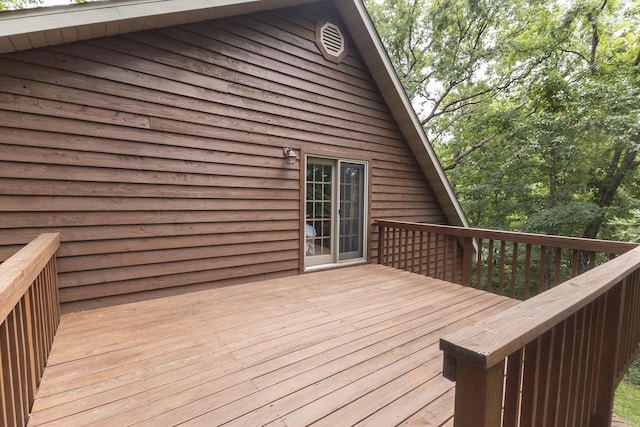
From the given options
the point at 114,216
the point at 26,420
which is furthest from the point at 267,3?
the point at 26,420

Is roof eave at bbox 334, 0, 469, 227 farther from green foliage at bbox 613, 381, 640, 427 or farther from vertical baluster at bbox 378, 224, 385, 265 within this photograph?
green foliage at bbox 613, 381, 640, 427

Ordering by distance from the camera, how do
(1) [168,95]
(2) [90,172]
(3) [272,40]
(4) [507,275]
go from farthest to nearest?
(4) [507,275] → (3) [272,40] → (1) [168,95] → (2) [90,172]

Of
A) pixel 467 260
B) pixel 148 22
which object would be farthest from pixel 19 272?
pixel 467 260

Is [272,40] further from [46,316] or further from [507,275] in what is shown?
[507,275]

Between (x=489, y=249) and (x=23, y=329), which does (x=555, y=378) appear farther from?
(x=23, y=329)

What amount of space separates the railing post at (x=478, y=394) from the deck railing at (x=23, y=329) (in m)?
1.61

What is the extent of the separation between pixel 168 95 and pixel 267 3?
1.77 meters

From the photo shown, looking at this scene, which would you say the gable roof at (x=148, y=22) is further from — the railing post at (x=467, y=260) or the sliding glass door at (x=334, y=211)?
the railing post at (x=467, y=260)

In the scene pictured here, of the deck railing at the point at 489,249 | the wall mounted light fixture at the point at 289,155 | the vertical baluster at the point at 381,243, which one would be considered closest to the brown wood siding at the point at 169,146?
the wall mounted light fixture at the point at 289,155

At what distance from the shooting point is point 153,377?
173 cm

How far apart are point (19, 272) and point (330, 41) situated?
457 cm

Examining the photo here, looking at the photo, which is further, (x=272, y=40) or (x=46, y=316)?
(x=272, y=40)

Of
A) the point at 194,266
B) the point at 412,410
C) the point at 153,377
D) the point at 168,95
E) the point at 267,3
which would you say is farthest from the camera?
the point at 267,3

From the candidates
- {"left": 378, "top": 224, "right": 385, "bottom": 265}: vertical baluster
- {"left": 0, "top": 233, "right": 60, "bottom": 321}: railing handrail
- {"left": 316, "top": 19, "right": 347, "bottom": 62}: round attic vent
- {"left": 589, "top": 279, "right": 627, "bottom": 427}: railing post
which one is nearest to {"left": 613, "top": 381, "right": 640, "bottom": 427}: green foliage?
{"left": 589, "top": 279, "right": 627, "bottom": 427}: railing post
